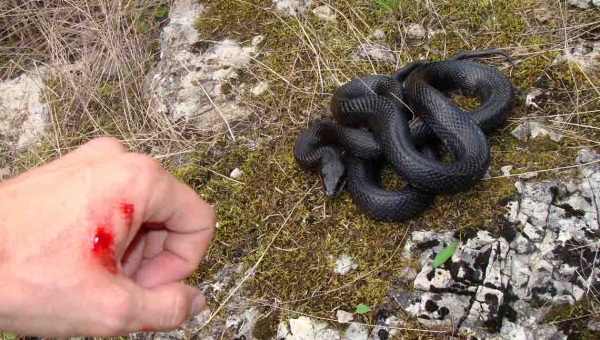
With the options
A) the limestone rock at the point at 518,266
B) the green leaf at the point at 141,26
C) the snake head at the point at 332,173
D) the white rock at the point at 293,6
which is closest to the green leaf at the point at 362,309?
the limestone rock at the point at 518,266

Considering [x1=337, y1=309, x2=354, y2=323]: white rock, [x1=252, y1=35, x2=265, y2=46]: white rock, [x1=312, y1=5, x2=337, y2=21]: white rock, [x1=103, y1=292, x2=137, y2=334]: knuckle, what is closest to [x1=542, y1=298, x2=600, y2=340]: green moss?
[x1=337, y1=309, x2=354, y2=323]: white rock

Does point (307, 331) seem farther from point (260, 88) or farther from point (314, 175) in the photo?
point (260, 88)

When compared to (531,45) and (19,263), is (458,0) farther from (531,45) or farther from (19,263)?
(19,263)

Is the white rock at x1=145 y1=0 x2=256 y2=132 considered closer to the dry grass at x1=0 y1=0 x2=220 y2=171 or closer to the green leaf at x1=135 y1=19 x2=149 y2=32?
the dry grass at x1=0 y1=0 x2=220 y2=171

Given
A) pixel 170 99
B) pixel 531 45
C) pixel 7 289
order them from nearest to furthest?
pixel 7 289 → pixel 531 45 → pixel 170 99

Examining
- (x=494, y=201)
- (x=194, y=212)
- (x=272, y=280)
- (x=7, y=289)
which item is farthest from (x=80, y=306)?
(x=494, y=201)

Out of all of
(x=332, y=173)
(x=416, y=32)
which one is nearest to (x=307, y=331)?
(x=332, y=173)
